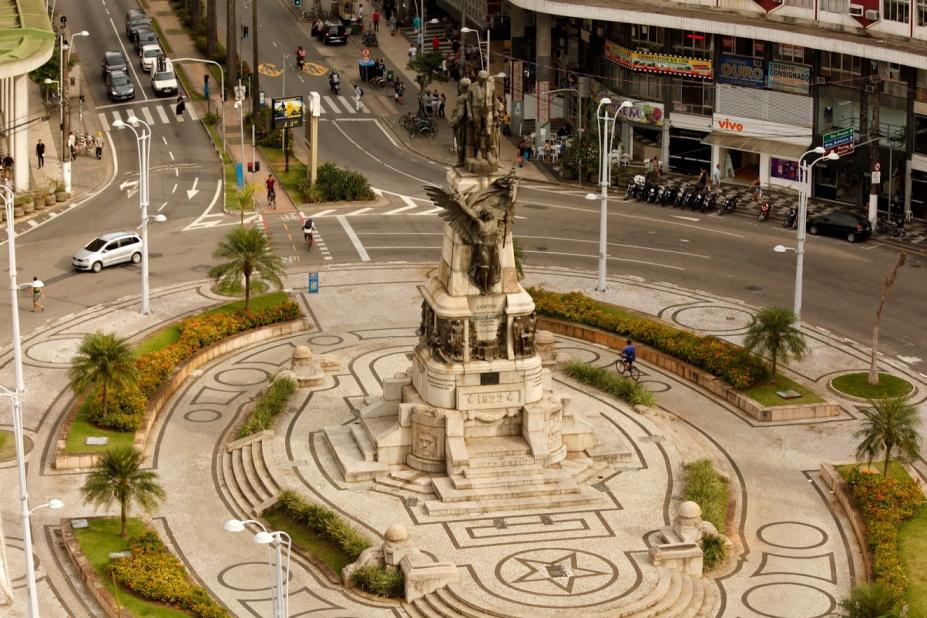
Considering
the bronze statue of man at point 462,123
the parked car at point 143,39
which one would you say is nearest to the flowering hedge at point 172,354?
the bronze statue of man at point 462,123

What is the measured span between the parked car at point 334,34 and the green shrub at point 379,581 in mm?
98585

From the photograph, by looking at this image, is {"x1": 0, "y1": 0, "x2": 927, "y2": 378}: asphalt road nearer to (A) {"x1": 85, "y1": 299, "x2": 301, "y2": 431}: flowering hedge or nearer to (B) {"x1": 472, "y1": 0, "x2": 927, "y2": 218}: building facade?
(B) {"x1": 472, "y1": 0, "x2": 927, "y2": 218}: building facade

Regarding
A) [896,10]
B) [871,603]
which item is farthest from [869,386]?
[896,10]

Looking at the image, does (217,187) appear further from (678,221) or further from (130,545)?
(130,545)

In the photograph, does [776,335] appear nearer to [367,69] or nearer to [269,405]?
[269,405]

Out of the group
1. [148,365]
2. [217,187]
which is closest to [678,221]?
[217,187]

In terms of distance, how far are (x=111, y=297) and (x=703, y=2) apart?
156ft

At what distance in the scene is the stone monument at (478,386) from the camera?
74.4 metres

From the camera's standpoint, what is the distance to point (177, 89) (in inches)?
5930

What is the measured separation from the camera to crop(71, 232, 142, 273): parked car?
344 feet

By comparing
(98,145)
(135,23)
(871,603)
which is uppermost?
(135,23)

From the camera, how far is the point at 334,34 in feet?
529

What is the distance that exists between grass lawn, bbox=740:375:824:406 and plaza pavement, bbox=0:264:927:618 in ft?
4.32

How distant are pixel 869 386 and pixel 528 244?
28955mm
